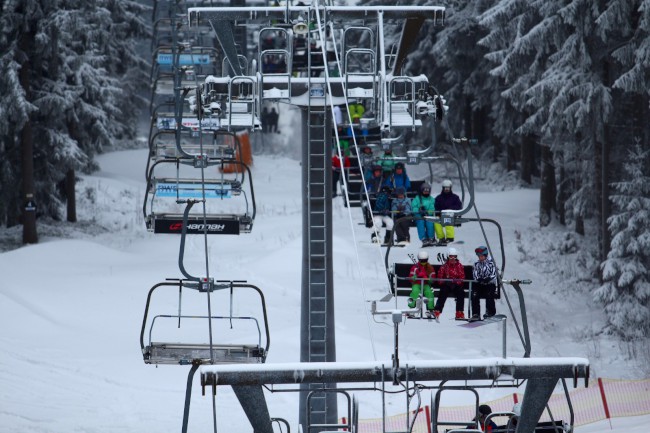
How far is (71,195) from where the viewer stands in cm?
3791

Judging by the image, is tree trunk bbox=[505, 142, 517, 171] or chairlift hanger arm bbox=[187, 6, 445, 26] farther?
tree trunk bbox=[505, 142, 517, 171]

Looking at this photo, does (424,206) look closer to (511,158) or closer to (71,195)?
(71,195)

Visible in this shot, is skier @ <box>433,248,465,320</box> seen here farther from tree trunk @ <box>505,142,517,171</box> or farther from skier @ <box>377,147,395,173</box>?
tree trunk @ <box>505,142,517,171</box>

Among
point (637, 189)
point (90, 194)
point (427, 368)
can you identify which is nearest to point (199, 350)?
point (427, 368)

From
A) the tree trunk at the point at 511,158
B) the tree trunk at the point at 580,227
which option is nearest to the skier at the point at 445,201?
the tree trunk at the point at 580,227

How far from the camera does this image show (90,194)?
42.1m

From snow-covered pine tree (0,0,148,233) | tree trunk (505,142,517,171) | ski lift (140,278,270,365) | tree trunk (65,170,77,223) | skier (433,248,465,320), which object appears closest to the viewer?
ski lift (140,278,270,365)

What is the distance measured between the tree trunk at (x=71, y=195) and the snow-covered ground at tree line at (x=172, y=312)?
539 millimetres

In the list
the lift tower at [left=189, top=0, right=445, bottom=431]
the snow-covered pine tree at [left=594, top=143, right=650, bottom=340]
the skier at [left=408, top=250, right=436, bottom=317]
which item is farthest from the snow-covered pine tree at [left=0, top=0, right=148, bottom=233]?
the skier at [left=408, top=250, right=436, bottom=317]

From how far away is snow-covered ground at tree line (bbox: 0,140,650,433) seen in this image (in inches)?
858

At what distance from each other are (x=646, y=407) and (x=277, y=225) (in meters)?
18.6

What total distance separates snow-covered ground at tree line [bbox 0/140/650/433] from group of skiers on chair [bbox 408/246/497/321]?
16.2 feet

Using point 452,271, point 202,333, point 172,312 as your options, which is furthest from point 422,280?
point 172,312

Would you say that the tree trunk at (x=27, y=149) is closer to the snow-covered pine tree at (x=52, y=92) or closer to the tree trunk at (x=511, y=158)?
the snow-covered pine tree at (x=52, y=92)
